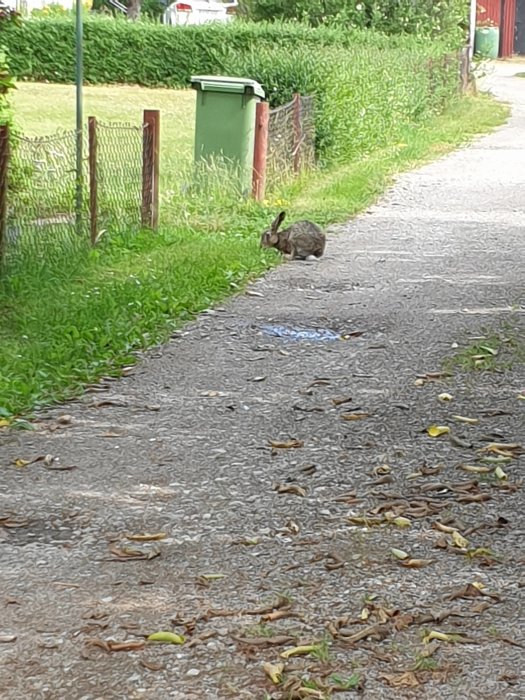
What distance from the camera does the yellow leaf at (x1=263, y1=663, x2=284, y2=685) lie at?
4.07 metres

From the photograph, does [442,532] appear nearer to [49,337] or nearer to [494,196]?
[49,337]

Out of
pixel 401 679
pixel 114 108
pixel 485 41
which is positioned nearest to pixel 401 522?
pixel 401 679

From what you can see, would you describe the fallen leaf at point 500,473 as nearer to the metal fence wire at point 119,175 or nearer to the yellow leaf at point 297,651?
the yellow leaf at point 297,651

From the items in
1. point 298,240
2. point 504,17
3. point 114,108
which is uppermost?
point 504,17

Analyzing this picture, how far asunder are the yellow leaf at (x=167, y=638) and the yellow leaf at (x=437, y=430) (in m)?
2.54

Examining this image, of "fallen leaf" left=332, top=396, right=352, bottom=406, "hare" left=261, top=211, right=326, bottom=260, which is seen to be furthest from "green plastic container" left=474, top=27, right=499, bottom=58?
"fallen leaf" left=332, top=396, right=352, bottom=406

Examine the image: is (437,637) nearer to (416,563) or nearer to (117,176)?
(416,563)

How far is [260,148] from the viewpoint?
561 inches

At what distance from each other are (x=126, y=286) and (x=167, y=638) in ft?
18.3

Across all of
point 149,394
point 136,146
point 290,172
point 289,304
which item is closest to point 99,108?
point 290,172

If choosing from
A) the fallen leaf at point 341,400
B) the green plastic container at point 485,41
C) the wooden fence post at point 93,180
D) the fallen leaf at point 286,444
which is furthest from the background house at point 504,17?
the fallen leaf at point 286,444

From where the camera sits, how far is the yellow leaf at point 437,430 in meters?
6.59

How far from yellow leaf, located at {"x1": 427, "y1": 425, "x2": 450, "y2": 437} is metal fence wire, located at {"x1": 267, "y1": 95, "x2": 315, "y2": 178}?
855 centimetres

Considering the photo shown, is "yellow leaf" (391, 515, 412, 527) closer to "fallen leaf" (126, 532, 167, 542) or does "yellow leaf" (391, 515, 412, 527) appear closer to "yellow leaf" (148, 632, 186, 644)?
"fallen leaf" (126, 532, 167, 542)
